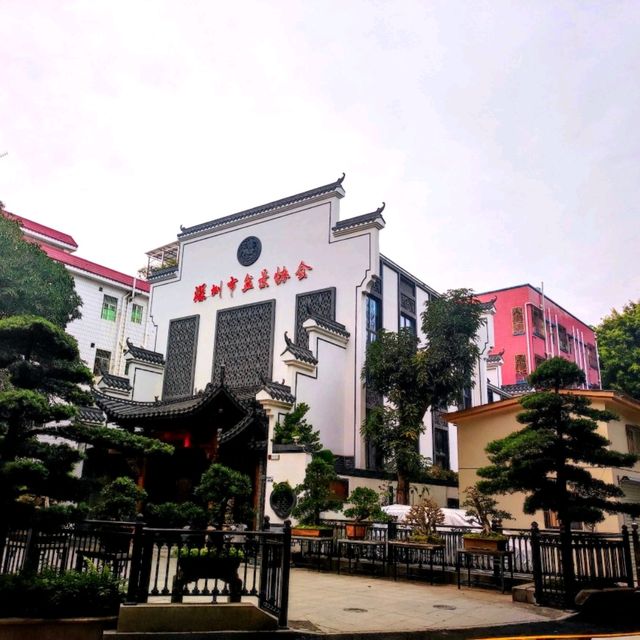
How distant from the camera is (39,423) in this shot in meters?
6.82

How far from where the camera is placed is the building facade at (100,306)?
93.0ft

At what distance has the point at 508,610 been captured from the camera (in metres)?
Result: 7.91

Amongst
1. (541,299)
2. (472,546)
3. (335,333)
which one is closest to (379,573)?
(472,546)

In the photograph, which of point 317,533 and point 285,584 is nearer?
point 285,584

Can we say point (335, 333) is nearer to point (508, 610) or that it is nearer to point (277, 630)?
point (508, 610)

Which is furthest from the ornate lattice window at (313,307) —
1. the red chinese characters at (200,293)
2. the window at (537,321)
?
the window at (537,321)

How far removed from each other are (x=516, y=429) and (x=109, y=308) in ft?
71.8

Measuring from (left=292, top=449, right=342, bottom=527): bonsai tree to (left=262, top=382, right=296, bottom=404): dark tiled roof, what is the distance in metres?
2.35

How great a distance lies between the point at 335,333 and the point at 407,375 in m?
2.80

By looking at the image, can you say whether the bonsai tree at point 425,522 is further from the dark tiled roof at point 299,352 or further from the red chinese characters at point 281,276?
the red chinese characters at point 281,276

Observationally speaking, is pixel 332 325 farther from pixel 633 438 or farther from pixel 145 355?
pixel 633 438

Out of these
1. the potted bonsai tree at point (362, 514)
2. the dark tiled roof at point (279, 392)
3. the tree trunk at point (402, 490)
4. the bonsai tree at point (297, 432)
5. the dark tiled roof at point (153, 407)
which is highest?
the dark tiled roof at point (279, 392)

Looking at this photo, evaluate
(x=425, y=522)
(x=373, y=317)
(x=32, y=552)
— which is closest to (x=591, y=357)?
(x=373, y=317)

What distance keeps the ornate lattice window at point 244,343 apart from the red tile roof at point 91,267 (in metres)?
10.3
